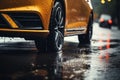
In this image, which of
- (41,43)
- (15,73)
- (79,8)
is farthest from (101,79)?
(79,8)

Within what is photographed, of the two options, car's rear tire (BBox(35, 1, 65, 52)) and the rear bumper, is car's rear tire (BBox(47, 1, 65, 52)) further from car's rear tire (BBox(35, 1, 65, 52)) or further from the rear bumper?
the rear bumper

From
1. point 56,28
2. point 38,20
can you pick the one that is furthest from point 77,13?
point 38,20

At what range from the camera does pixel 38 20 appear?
25.9 feet

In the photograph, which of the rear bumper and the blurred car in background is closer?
the rear bumper

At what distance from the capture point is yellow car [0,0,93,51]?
25.3 ft

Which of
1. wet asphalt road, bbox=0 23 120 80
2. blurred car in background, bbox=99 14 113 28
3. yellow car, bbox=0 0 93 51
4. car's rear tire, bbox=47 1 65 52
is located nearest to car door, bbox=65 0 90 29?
yellow car, bbox=0 0 93 51

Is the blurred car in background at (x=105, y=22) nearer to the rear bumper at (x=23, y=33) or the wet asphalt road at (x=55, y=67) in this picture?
the wet asphalt road at (x=55, y=67)

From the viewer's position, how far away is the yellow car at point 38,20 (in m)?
7.70

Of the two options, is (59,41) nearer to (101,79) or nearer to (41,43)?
(41,43)

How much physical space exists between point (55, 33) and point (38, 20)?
669mm

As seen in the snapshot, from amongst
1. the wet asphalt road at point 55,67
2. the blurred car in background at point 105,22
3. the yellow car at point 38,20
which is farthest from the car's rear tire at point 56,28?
the blurred car in background at point 105,22

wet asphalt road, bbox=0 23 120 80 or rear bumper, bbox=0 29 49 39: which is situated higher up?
rear bumper, bbox=0 29 49 39

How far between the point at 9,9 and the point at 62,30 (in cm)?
163

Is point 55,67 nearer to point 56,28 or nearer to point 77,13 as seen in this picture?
point 56,28
